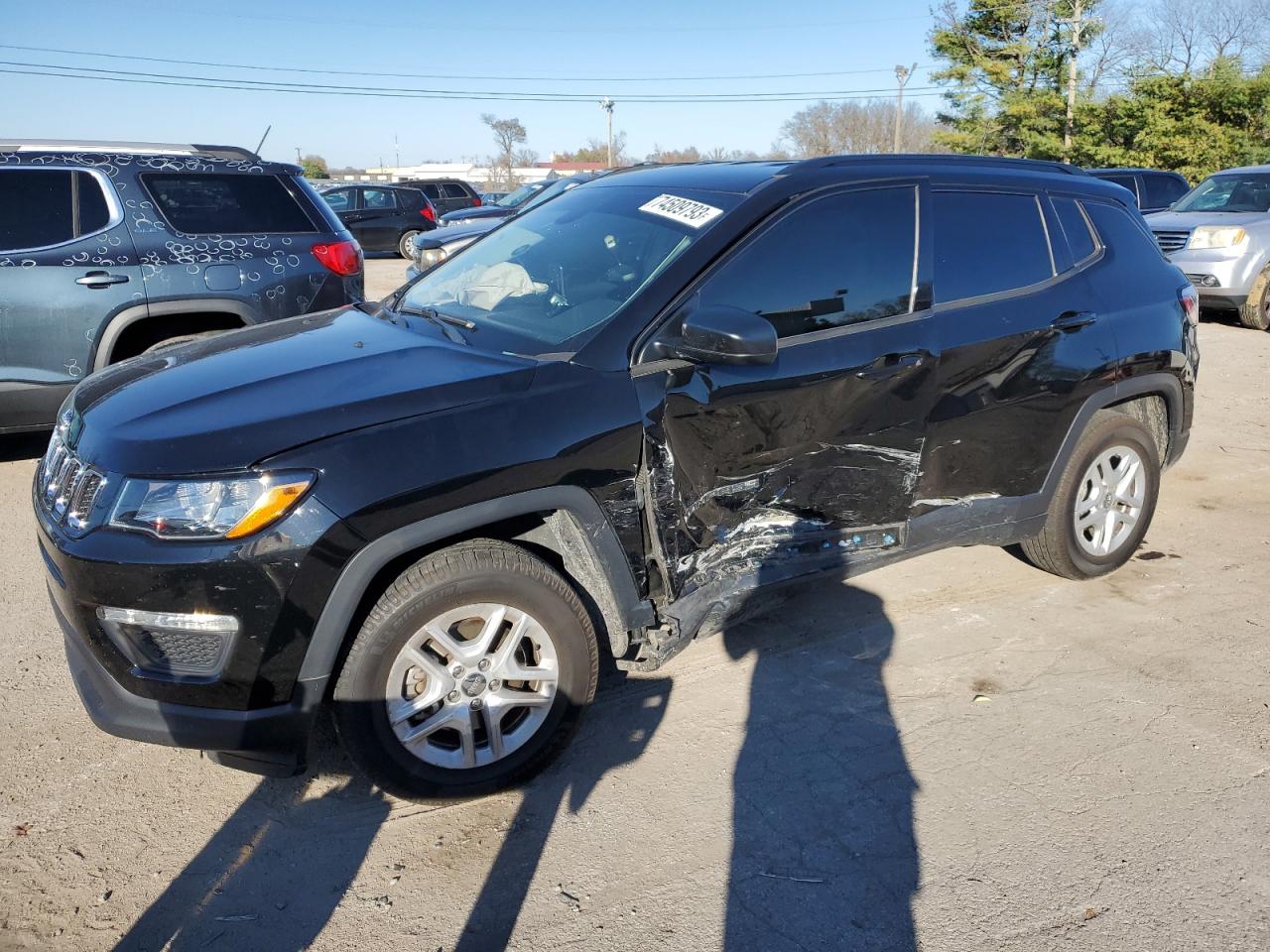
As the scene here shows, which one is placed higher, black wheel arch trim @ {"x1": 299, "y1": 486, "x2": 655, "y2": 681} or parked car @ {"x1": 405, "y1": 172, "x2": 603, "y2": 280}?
parked car @ {"x1": 405, "y1": 172, "x2": 603, "y2": 280}

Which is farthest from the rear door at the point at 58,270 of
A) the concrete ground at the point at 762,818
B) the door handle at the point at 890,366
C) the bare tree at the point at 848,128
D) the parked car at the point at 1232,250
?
the bare tree at the point at 848,128

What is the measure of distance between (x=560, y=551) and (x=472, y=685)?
498 millimetres

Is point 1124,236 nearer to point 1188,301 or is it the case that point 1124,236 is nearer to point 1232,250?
point 1188,301

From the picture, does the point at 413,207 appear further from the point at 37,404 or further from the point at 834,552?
the point at 834,552

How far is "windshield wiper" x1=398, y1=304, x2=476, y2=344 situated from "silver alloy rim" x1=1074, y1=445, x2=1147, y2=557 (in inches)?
109

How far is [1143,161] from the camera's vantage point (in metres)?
26.0

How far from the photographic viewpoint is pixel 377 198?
795 inches

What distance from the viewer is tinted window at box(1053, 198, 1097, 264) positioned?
4.17 meters

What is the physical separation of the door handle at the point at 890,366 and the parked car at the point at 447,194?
22564 millimetres

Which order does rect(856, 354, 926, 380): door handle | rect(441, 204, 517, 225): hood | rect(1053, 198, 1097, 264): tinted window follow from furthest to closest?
1. rect(441, 204, 517, 225): hood
2. rect(1053, 198, 1097, 264): tinted window
3. rect(856, 354, 926, 380): door handle

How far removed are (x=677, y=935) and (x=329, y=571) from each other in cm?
131

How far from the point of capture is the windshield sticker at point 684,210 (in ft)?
10.9

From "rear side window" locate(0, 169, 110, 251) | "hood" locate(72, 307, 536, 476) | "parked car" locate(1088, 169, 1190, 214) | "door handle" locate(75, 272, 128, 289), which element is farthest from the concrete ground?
"parked car" locate(1088, 169, 1190, 214)

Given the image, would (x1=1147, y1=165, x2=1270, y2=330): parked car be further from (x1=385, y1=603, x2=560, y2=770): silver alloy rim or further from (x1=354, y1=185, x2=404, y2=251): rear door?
(x1=354, y1=185, x2=404, y2=251): rear door
